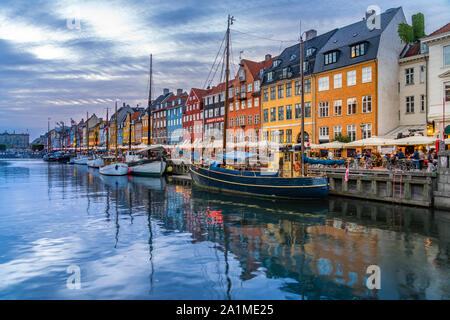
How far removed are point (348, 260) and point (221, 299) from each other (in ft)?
18.2

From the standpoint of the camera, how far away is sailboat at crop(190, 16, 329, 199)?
25.3 meters

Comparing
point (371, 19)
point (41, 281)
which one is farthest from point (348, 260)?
point (371, 19)

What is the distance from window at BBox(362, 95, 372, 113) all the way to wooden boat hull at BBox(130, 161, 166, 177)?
2992cm

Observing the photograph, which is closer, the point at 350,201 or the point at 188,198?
the point at 350,201

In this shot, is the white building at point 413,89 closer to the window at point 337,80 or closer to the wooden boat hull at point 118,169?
the window at point 337,80

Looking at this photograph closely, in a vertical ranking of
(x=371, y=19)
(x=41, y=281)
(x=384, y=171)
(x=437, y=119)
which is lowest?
(x=41, y=281)

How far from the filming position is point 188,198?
29734 millimetres

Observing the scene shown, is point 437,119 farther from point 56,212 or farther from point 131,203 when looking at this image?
point 56,212

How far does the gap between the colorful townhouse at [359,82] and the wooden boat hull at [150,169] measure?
23626mm

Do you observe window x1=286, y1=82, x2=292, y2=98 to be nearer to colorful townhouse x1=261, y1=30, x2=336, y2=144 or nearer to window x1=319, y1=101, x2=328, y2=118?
colorful townhouse x1=261, y1=30, x2=336, y2=144

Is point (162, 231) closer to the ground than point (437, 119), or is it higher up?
closer to the ground

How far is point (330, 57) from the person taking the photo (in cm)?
4372

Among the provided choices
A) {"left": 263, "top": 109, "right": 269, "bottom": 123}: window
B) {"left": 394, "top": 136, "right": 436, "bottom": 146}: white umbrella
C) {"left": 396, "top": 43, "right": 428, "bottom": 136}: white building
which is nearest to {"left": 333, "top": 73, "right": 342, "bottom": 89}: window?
{"left": 396, "top": 43, "right": 428, "bottom": 136}: white building

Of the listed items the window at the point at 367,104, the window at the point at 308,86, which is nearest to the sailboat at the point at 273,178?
the window at the point at 367,104
